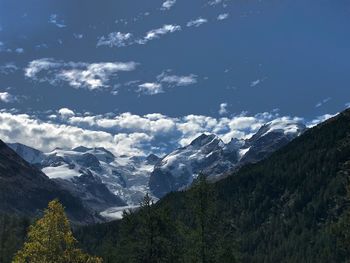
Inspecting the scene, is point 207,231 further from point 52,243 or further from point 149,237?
point 52,243

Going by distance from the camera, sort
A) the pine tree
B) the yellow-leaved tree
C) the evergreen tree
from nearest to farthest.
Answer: the yellow-leaved tree < the pine tree < the evergreen tree

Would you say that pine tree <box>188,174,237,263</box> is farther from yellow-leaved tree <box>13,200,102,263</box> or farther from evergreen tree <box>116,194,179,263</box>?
yellow-leaved tree <box>13,200,102,263</box>

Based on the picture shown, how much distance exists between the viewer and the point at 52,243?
32.7 m

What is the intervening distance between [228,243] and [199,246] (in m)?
2.55

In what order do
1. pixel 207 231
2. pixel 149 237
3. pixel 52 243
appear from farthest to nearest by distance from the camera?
pixel 149 237, pixel 207 231, pixel 52 243

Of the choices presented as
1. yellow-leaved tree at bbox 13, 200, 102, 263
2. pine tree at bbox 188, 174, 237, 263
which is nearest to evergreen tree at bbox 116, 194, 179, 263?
pine tree at bbox 188, 174, 237, 263

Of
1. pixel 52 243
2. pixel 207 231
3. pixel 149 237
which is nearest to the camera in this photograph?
pixel 52 243

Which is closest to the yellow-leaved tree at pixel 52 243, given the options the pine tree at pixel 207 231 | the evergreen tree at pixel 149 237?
the evergreen tree at pixel 149 237

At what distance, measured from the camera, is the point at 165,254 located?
48.3 meters

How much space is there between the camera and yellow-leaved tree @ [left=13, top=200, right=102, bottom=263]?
32.2 meters

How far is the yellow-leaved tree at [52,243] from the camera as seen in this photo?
32.2m

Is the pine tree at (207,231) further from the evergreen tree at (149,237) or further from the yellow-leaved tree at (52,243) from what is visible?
the yellow-leaved tree at (52,243)

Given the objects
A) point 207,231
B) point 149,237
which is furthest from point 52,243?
point 207,231

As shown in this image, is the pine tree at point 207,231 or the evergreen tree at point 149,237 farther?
the evergreen tree at point 149,237
